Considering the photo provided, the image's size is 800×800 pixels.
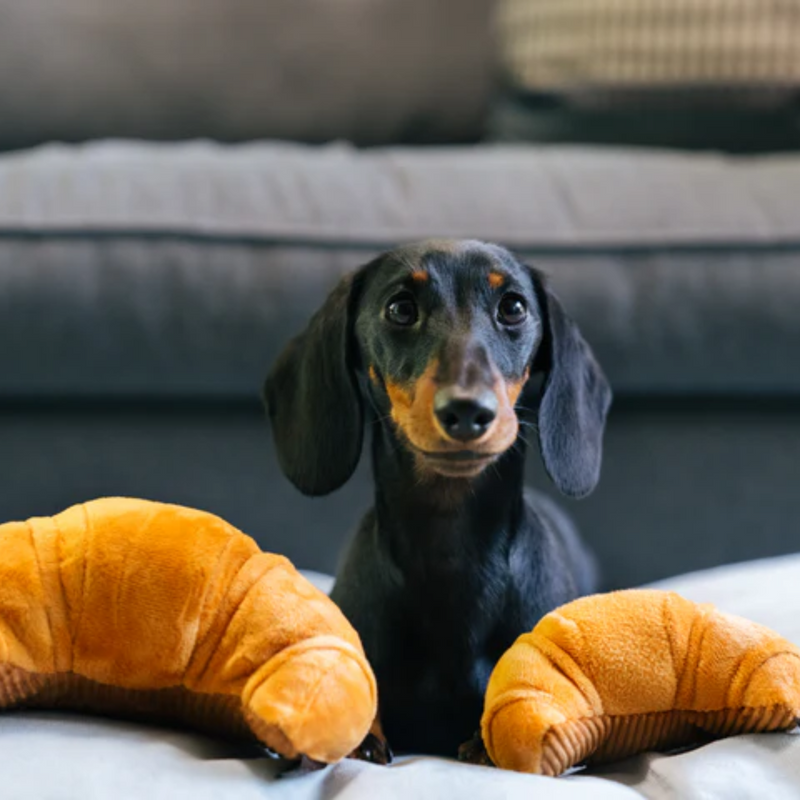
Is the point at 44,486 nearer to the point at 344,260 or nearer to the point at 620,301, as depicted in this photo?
the point at 344,260

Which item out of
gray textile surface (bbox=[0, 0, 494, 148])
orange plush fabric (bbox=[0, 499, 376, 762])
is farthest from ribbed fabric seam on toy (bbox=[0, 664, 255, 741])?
gray textile surface (bbox=[0, 0, 494, 148])

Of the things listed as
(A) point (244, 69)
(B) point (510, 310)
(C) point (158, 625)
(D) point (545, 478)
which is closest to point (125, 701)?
(C) point (158, 625)

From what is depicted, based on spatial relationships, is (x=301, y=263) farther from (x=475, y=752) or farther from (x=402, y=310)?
(x=475, y=752)

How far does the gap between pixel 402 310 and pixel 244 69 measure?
1.35 m

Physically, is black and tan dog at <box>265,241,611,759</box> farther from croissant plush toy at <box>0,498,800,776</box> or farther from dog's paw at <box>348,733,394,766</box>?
croissant plush toy at <box>0,498,800,776</box>

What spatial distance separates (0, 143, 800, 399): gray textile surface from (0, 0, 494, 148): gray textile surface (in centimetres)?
63

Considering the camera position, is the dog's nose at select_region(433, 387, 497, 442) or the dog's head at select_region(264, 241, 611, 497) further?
the dog's head at select_region(264, 241, 611, 497)

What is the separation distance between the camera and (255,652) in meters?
0.82

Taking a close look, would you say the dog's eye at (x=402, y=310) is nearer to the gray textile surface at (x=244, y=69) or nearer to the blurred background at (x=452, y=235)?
the blurred background at (x=452, y=235)

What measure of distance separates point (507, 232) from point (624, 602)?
79cm

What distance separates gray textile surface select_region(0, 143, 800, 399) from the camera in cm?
149

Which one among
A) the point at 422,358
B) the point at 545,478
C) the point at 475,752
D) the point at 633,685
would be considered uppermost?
the point at 422,358

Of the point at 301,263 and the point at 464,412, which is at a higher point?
the point at 464,412

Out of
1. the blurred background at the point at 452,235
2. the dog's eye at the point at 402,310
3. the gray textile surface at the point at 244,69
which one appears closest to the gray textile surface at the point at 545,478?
the blurred background at the point at 452,235
